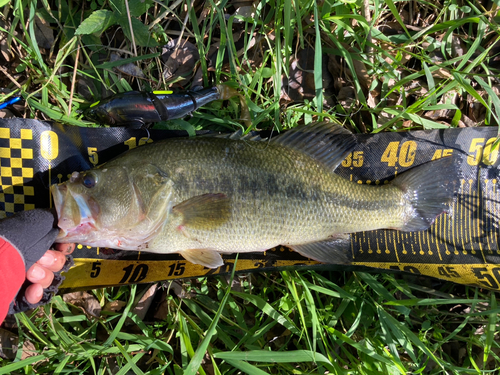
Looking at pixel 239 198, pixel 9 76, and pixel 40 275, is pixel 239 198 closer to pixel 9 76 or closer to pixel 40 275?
pixel 40 275

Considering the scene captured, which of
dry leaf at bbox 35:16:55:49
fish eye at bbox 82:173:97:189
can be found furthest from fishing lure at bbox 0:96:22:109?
fish eye at bbox 82:173:97:189

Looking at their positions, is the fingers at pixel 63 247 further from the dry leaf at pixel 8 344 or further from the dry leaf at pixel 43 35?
the dry leaf at pixel 43 35

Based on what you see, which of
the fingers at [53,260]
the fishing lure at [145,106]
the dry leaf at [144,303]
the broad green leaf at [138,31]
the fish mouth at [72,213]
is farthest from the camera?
the dry leaf at [144,303]

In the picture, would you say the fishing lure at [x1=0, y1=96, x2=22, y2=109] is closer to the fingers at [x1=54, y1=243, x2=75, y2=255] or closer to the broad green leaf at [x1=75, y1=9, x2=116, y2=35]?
the broad green leaf at [x1=75, y1=9, x2=116, y2=35]

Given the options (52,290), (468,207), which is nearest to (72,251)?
(52,290)

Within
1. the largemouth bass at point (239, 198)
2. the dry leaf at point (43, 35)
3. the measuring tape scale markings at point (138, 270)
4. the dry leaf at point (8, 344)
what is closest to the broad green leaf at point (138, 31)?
the dry leaf at point (43, 35)
